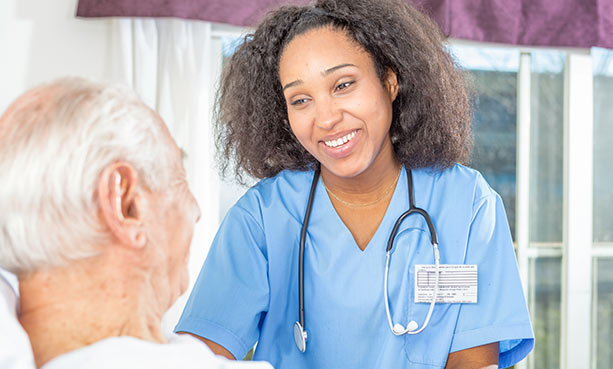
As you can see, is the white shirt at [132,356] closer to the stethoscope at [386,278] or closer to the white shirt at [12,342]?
the white shirt at [12,342]

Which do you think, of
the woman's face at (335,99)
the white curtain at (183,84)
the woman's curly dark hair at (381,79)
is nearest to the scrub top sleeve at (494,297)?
the woman's curly dark hair at (381,79)

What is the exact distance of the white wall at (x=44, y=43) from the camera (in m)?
2.50

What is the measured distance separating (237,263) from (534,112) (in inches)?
82.9

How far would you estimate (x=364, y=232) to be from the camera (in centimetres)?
146

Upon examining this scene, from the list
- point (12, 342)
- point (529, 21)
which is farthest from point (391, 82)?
point (529, 21)

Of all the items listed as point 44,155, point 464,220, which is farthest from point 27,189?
point 464,220

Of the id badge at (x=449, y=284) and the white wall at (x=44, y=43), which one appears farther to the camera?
the white wall at (x=44, y=43)

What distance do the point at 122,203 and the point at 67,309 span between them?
130 mm

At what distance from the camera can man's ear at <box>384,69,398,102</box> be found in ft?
4.82

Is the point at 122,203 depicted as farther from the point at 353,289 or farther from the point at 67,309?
the point at 353,289

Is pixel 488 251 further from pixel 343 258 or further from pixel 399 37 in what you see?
pixel 399 37

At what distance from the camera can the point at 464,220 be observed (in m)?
1.40

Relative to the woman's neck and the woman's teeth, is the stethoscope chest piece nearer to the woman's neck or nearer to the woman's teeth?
the woman's teeth

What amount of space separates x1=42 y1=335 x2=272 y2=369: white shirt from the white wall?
6.56 feet
